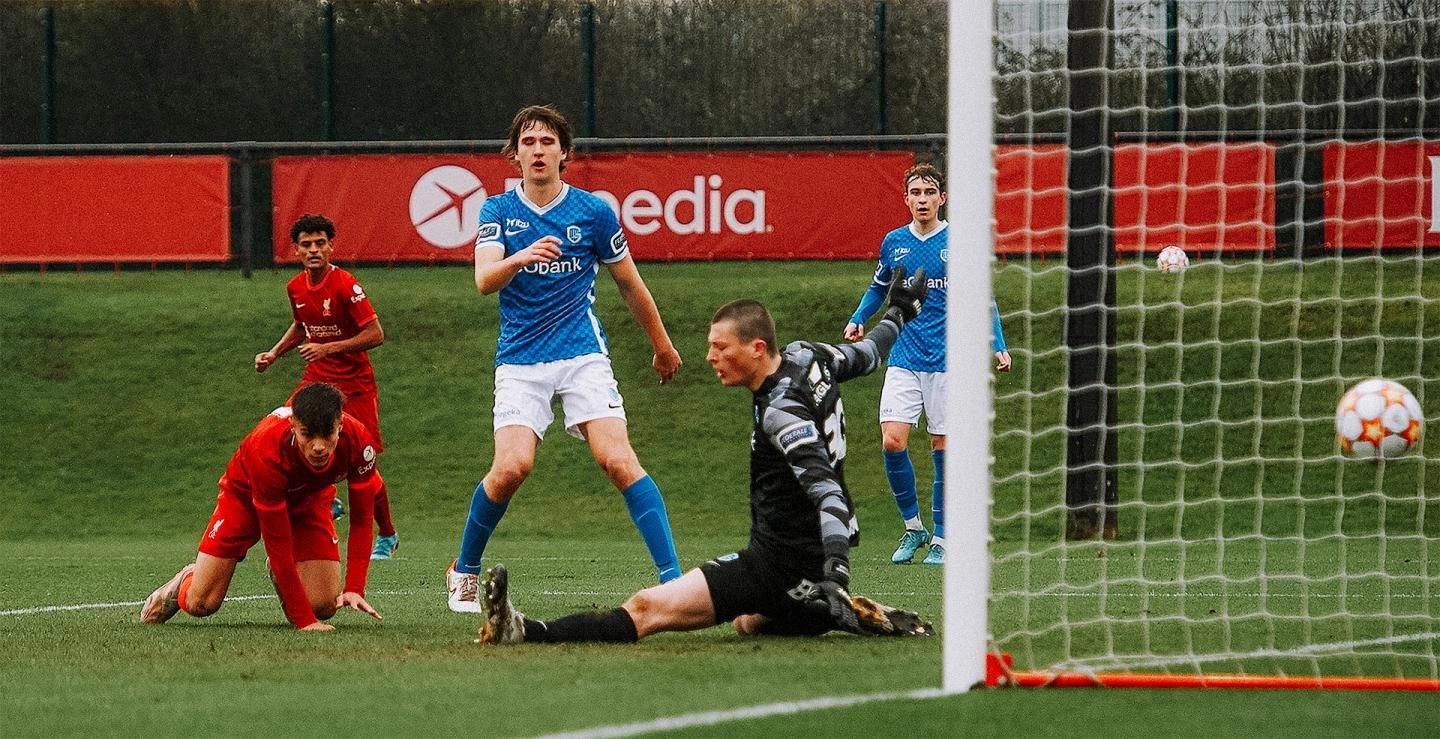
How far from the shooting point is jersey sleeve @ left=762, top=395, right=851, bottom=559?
547cm

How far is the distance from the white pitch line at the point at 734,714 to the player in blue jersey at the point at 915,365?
530cm

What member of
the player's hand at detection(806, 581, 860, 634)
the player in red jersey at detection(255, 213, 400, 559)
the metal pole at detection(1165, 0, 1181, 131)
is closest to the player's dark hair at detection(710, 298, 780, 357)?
the player's hand at detection(806, 581, 860, 634)

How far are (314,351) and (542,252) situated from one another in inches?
166

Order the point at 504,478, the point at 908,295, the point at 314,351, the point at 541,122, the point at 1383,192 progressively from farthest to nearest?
the point at 1383,192 → the point at 314,351 → the point at 541,122 → the point at 504,478 → the point at 908,295

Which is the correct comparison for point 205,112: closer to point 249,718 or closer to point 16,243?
point 16,243

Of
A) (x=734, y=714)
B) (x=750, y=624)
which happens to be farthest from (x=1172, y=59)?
(x=734, y=714)

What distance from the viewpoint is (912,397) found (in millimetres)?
10477

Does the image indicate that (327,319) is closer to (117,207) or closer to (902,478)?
(902,478)

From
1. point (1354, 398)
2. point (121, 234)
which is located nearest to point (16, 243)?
point (121, 234)

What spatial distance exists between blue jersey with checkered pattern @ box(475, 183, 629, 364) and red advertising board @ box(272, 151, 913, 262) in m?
9.29

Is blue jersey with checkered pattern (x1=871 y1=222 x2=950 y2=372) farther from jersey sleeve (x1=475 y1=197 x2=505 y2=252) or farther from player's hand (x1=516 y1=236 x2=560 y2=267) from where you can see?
player's hand (x1=516 y1=236 x2=560 y2=267)

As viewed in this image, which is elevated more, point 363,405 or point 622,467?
point 363,405

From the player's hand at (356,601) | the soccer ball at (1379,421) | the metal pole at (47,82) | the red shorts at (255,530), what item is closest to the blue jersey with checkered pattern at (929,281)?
the soccer ball at (1379,421)

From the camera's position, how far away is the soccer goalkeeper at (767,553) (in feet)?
19.0
